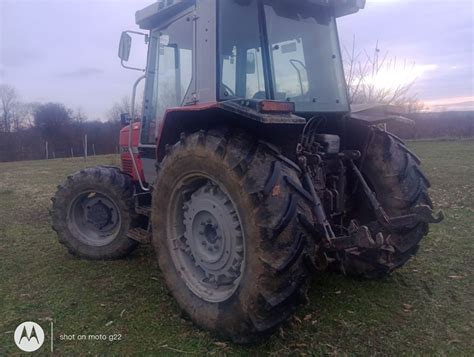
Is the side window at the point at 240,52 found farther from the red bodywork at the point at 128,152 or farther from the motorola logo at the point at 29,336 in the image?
the motorola logo at the point at 29,336

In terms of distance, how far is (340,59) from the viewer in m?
3.83

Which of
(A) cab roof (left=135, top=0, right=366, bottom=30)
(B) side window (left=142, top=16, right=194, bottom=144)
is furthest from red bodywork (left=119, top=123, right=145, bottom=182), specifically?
(A) cab roof (left=135, top=0, right=366, bottom=30)

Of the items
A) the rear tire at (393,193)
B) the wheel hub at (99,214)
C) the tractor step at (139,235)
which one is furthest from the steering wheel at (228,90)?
the wheel hub at (99,214)

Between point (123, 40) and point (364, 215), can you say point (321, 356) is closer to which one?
point (364, 215)

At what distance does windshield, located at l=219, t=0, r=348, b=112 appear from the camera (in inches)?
128

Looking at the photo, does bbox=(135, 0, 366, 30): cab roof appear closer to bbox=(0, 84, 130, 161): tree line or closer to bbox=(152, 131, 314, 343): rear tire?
bbox=(152, 131, 314, 343): rear tire

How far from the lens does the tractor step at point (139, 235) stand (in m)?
4.19

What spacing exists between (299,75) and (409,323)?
7.60 feet

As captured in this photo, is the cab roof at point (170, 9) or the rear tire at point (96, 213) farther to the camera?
the rear tire at point (96, 213)

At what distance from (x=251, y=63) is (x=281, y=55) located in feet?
1.01

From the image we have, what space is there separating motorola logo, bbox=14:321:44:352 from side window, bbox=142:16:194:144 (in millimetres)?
2232

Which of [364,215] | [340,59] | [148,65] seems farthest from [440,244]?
[148,65]

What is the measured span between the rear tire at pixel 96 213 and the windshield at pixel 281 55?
2081 mm

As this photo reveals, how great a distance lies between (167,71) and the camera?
4.21m
